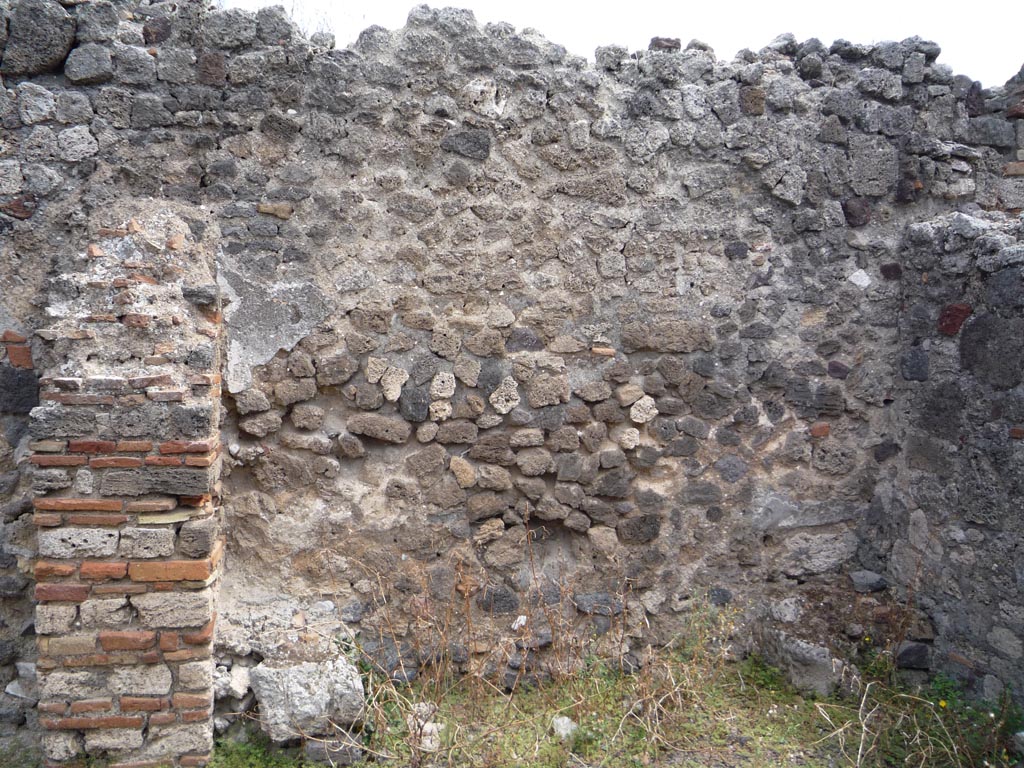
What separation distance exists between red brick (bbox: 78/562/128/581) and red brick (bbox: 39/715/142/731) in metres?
0.53

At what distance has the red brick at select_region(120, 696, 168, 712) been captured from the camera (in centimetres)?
307

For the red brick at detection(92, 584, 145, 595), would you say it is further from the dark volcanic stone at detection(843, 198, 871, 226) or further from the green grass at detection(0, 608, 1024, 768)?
the dark volcanic stone at detection(843, 198, 871, 226)

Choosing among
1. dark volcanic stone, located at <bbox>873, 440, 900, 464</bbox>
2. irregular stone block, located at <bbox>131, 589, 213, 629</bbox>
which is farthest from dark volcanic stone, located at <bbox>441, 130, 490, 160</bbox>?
dark volcanic stone, located at <bbox>873, 440, 900, 464</bbox>

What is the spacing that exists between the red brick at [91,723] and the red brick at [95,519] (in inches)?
28.8

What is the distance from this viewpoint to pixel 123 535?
9.96ft

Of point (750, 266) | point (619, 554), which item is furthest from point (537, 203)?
point (619, 554)

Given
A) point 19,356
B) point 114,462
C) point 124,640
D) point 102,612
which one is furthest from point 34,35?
point 124,640

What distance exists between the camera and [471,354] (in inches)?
151

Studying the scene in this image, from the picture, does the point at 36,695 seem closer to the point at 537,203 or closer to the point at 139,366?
the point at 139,366

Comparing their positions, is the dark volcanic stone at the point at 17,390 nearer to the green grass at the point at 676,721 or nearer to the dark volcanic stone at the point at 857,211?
the green grass at the point at 676,721

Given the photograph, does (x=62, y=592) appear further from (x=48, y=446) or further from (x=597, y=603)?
(x=597, y=603)

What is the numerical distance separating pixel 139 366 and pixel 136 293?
0.97 ft

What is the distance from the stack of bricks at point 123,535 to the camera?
3008mm

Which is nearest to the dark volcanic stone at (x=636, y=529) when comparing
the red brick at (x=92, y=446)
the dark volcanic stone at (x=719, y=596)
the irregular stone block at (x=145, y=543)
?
the dark volcanic stone at (x=719, y=596)
